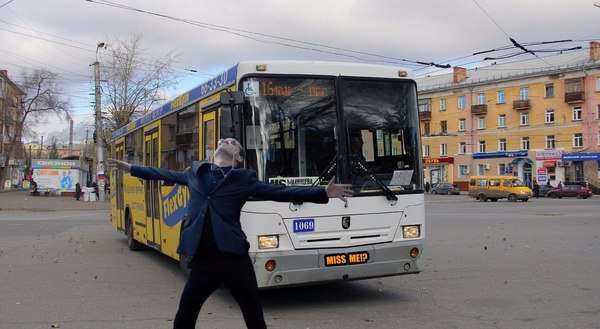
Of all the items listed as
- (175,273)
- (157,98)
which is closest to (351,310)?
(175,273)

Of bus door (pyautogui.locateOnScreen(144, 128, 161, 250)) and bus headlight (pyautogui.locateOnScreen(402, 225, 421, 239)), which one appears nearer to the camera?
bus headlight (pyautogui.locateOnScreen(402, 225, 421, 239))

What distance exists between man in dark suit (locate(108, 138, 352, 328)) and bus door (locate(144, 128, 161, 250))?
20.0 ft

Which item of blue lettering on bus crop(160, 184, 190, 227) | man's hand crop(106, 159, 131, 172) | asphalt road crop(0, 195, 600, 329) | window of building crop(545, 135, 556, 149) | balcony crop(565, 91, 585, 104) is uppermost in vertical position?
balcony crop(565, 91, 585, 104)

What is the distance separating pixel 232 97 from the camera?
20.7 feet

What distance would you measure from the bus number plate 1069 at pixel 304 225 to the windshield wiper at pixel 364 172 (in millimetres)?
833

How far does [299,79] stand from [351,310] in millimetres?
2890

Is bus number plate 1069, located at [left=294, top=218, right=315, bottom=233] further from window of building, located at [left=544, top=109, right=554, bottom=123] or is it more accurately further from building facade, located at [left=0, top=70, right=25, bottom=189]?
building facade, located at [left=0, top=70, right=25, bottom=189]

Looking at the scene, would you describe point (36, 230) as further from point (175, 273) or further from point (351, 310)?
point (351, 310)

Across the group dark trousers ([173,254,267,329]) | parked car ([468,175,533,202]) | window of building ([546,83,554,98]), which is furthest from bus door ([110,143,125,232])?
window of building ([546,83,554,98])

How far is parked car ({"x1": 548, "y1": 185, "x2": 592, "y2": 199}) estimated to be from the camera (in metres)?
48.5

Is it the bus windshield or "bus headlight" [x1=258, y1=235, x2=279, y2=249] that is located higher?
the bus windshield

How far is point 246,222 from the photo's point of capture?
20.9ft

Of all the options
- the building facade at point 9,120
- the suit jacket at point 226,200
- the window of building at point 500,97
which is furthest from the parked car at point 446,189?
the suit jacket at point 226,200

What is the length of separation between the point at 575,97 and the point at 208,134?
57.1 m
